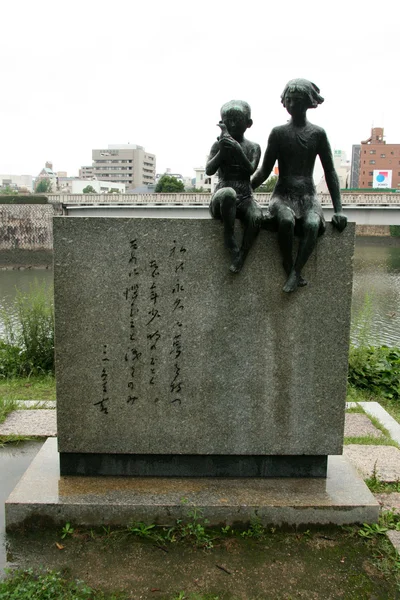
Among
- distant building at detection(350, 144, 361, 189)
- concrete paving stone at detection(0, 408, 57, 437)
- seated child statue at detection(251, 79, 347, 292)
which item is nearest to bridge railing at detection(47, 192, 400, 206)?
concrete paving stone at detection(0, 408, 57, 437)

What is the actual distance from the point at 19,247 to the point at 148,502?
2876 cm

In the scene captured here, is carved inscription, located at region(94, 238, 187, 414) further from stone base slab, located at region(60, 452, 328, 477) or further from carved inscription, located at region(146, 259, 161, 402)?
stone base slab, located at region(60, 452, 328, 477)

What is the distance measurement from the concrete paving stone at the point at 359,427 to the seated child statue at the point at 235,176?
2.30 meters

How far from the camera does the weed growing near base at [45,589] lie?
2.44 m

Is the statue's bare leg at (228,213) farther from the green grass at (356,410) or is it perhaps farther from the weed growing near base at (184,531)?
the green grass at (356,410)

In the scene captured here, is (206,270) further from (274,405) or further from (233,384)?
(274,405)

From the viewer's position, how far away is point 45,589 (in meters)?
2.47

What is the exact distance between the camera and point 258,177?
3.50m

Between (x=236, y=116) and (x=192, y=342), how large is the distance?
1387 millimetres

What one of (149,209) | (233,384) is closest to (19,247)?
(149,209)

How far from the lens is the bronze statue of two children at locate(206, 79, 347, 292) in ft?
10.2

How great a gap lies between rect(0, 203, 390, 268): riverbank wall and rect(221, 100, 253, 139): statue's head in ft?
90.7

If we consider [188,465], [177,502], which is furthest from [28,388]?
[177,502]

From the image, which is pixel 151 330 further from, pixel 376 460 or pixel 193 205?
pixel 193 205
